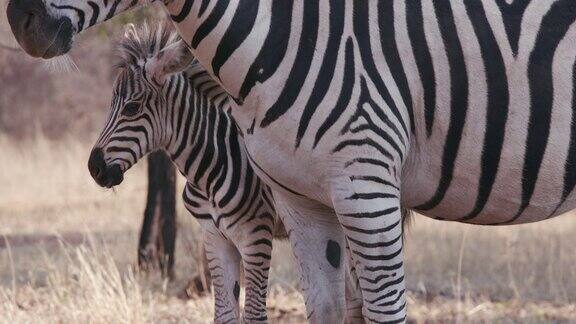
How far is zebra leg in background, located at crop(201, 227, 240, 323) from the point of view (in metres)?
6.07

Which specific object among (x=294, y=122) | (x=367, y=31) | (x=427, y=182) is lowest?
(x=427, y=182)

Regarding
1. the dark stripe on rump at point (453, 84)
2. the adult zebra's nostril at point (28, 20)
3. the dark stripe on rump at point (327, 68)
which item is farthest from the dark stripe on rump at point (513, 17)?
the adult zebra's nostril at point (28, 20)

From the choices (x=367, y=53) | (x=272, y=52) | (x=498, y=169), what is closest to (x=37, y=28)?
(x=272, y=52)

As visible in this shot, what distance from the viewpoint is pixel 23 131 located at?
20.6m

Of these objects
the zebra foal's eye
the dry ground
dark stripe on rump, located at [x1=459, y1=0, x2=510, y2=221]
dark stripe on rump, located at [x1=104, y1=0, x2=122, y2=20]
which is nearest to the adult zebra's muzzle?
the zebra foal's eye

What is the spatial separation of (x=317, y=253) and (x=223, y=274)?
5.80 feet

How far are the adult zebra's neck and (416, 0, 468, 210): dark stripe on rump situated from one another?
609mm

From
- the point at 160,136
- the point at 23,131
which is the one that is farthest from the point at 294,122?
the point at 23,131

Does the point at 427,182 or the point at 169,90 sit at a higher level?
the point at 169,90

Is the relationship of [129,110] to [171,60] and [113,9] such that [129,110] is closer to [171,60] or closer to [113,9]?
[171,60]

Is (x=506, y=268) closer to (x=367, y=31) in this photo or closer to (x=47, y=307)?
(x=47, y=307)

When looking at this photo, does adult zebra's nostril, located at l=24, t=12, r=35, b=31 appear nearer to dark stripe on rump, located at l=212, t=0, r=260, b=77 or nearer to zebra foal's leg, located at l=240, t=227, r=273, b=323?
dark stripe on rump, located at l=212, t=0, r=260, b=77

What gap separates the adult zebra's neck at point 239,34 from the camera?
3969mm

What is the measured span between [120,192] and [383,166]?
37.8 ft
